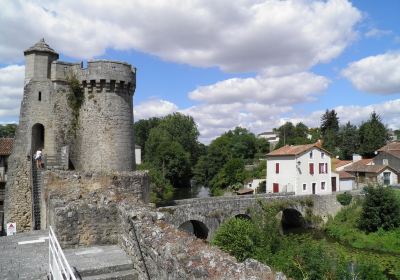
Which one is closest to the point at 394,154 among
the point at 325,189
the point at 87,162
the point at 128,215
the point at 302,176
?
the point at 325,189

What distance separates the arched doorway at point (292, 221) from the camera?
31.5m

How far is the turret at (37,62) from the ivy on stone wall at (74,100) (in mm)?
1248

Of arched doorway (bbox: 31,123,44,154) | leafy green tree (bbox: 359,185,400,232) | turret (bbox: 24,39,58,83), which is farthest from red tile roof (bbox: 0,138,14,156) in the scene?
leafy green tree (bbox: 359,185,400,232)

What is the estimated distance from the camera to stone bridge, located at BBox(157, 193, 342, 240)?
76.4 ft

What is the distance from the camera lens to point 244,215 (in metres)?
27.0

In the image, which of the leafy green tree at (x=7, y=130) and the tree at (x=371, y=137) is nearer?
the tree at (x=371, y=137)

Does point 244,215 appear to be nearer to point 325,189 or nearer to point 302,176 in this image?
point 302,176

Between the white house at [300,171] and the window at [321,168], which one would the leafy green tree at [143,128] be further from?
the window at [321,168]

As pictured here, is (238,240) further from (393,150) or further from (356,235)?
(393,150)

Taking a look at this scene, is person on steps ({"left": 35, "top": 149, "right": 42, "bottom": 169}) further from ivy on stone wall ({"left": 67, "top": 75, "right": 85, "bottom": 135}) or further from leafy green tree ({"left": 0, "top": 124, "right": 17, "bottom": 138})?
leafy green tree ({"left": 0, "top": 124, "right": 17, "bottom": 138})

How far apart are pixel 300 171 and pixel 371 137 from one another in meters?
30.0

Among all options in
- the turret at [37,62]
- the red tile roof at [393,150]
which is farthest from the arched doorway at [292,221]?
the red tile roof at [393,150]

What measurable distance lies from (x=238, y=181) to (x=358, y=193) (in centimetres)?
1757

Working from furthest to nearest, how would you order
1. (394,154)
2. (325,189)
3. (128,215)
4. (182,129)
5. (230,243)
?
(182,129)
(394,154)
(325,189)
(230,243)
(128,215)
